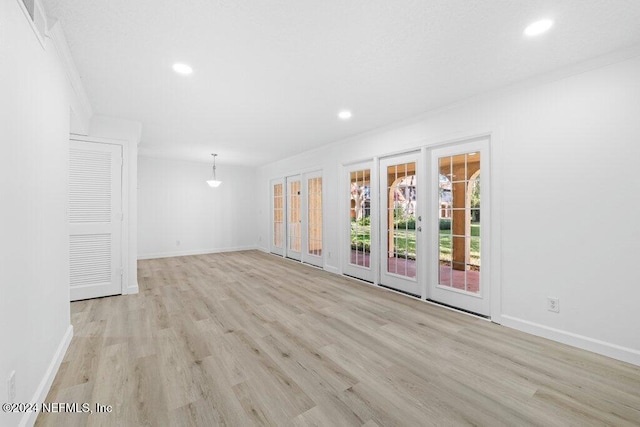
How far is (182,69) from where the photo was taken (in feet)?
8.23

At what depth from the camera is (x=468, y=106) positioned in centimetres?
316

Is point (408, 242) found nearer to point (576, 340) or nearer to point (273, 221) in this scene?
point (576, 340)

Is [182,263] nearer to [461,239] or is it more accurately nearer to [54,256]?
[54,256]

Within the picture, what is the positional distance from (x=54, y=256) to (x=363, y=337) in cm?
261

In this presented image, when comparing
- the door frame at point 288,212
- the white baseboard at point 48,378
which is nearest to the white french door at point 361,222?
the door frame at point 288,212

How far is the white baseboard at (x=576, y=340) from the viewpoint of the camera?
2.16 meters

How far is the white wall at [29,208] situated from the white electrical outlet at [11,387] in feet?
0.11

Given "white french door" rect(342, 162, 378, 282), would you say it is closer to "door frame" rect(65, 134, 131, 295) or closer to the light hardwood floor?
the light hardwood floor

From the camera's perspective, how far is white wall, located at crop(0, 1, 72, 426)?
4.19 feet

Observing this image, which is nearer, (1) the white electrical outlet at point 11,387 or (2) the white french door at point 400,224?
(1) the white electrical outlet at point 11,387

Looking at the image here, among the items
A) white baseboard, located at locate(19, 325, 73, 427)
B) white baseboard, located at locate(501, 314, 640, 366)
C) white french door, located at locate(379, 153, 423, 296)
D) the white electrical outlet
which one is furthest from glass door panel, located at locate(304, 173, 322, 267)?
the white electrical outlet

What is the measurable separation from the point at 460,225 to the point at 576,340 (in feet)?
4.72

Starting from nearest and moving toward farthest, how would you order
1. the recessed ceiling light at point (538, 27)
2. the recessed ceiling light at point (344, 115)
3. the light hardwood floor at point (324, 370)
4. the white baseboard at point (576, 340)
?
the light hardwood floor at point (324, 370) < the recessed ceiling light at point (538, 27) < the white baseboard at point (576, 340) < the recessed ceiling light at point (344, 115)

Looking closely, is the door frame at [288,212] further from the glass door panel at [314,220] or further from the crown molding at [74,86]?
the crown molding at [74,86]
